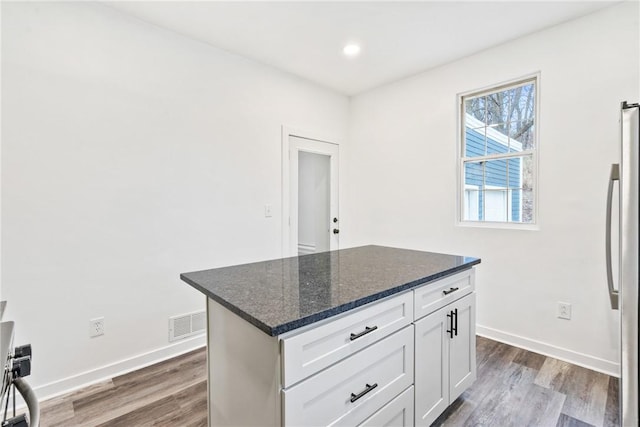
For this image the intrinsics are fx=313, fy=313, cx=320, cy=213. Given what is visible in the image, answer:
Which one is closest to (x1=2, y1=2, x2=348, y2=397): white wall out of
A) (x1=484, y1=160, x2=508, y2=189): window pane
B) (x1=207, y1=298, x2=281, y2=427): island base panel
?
(x1=207, y1=298, x2=281, y2=427): island base panel

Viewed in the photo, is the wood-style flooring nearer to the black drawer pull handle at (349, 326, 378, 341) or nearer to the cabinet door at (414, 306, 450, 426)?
the cabinet door at (414, 306, 450, 426)

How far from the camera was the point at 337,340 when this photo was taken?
116cm

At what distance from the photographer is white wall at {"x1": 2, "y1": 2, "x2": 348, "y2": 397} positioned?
1956 mm

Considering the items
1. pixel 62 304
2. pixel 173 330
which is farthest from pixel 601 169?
pixel 62 304

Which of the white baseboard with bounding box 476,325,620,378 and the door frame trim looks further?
the door frame trim

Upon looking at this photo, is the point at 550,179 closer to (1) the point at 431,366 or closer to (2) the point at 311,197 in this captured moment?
(1) the point at 431,366

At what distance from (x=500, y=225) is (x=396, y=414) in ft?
6.93

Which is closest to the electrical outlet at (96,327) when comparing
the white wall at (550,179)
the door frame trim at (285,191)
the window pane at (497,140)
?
the door frame trim at (285,191)

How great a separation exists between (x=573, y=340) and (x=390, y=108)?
279 cm

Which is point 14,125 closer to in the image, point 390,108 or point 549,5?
point 390,108

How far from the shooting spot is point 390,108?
12.0 ft

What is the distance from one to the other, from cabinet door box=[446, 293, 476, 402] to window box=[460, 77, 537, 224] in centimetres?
133

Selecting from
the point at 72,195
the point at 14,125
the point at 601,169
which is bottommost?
the point at 72,195

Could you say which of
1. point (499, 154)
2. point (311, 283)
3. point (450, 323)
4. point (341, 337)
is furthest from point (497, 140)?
point (341, 337)
